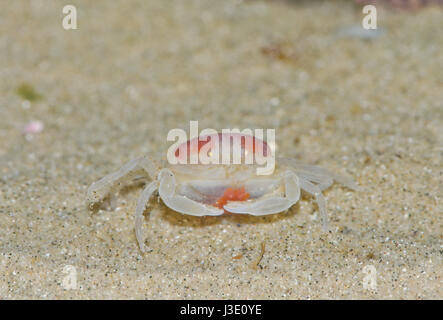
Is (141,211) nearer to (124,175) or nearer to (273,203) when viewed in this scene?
(124,175)

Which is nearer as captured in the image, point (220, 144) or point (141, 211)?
point (220, 144)

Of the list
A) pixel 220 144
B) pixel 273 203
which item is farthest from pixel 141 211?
pixel 273 203

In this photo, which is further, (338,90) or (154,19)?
(154,19)

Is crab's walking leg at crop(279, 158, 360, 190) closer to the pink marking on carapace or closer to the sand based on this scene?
the sand

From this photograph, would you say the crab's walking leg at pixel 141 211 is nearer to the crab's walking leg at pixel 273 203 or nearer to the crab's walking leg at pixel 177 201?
the crab's walking leg at pixel 177 201

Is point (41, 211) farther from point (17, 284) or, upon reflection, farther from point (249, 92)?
point (249, 92)
